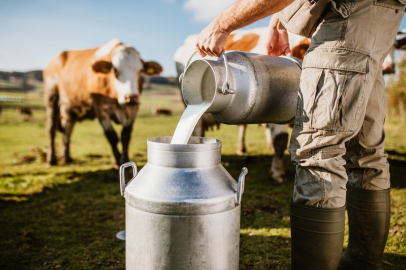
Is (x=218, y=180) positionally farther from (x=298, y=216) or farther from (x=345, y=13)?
(x=345, y=13)

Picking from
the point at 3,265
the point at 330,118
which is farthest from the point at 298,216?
the point at 3,265

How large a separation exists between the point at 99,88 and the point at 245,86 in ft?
13.2

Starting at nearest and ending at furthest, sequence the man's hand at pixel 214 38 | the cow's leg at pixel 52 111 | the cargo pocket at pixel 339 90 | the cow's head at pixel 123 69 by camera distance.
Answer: the cargo pocket at pixel 339 90
the man's hand at pixel 214 38
the cow's head at pixel 123 69
the cow's leg at pixel 52 111

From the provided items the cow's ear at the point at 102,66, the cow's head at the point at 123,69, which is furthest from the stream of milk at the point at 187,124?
the cow's ear at the point at 102,66

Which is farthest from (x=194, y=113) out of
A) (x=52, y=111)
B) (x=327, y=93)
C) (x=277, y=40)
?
(x=52, y=111)

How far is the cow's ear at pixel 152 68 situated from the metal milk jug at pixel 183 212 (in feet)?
13.6

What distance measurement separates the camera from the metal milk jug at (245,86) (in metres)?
1.57

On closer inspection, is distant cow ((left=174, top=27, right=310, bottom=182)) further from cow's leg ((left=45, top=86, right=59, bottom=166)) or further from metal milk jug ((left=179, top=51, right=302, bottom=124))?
cow's leg ((left=45, top=86, right=59, bottom=166))

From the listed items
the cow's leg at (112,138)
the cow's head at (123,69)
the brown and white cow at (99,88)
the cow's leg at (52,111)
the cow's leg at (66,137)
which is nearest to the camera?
the cow's head at (123,69)

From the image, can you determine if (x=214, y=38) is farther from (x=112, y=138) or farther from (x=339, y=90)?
(x=112, y=138)

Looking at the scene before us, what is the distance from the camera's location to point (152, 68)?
545 centimetres

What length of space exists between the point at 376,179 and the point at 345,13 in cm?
92

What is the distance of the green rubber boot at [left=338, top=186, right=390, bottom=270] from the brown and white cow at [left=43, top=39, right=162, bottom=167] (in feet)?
12.4

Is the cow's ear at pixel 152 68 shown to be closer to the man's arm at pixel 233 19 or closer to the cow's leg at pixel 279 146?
the cow's leg at pixel 279 146
